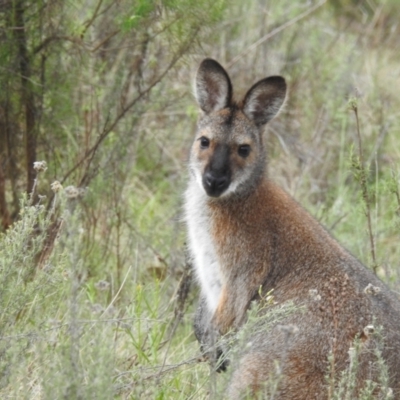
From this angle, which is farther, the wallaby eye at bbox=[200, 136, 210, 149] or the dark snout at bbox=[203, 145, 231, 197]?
the wallaby eye at bbox=[200, 136, 210, 149]

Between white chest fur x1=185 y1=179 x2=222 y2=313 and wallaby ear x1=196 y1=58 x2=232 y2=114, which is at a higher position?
wallaby ear x1=196 y1=58 x2=232 y2=114

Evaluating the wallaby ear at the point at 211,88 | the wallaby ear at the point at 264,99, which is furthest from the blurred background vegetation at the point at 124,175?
the wallaby ear at the point at 211,88

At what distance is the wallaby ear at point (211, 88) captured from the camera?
516cm

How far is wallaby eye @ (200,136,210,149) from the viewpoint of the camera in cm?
516

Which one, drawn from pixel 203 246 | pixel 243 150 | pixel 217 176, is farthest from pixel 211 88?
pixel 203 246

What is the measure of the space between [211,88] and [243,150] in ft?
1.34

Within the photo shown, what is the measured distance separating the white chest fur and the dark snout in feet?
0.61

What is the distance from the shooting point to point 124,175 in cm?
673

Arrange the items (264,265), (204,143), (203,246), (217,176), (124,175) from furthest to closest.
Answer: (124,175) < (204,143) < (203,246) < (217,176) < (264,265)

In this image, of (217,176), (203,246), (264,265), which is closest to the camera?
(264,265)

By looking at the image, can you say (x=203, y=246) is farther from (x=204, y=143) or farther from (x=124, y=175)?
(x=124, y=175)

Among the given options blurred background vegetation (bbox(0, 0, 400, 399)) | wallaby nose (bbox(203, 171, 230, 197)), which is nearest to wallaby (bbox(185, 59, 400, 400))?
wallaby nose (bbox(203, 171, 230, 197))

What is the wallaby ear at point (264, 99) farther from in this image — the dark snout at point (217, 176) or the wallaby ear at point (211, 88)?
the dark snout at point (217, 176)

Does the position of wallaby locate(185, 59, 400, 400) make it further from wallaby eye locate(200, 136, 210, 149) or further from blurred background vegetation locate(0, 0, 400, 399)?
blurred background vegetation locate(0, 0, 400, 399)
